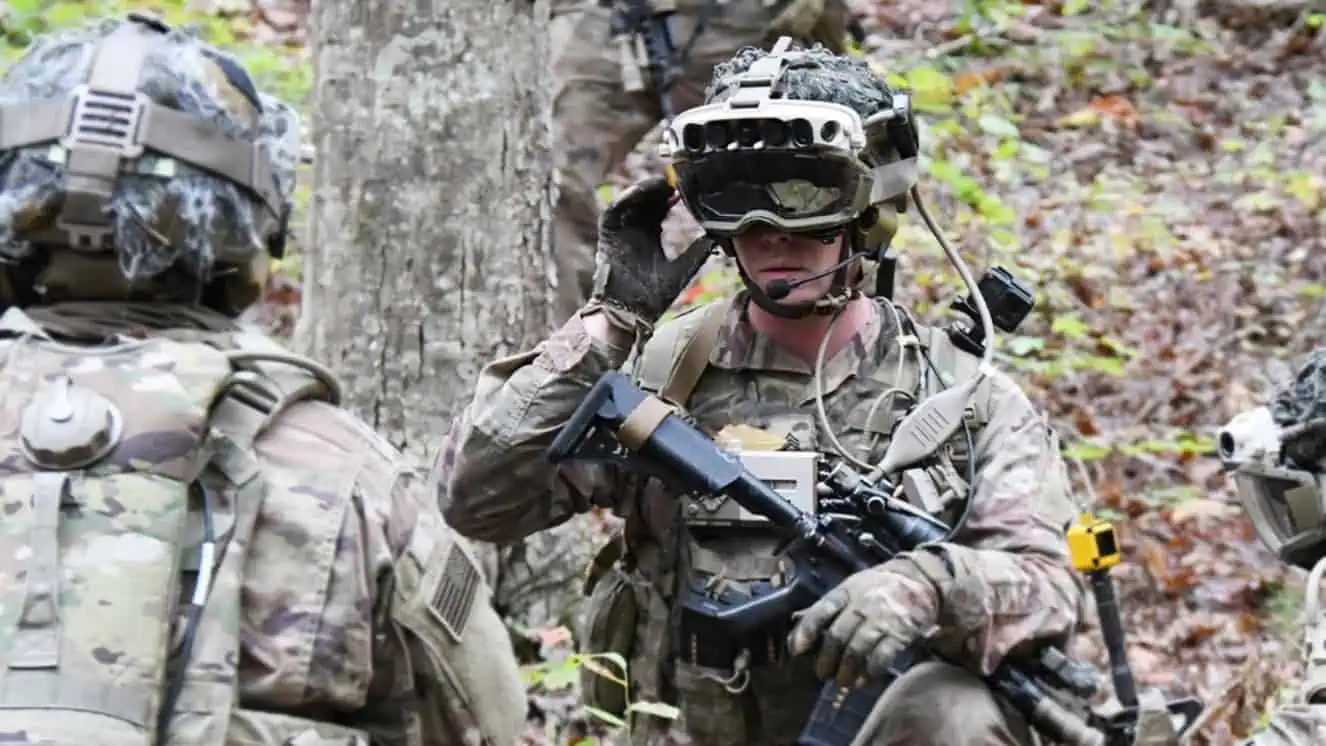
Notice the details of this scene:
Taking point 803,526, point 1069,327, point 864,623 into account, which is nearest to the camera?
point 864,623

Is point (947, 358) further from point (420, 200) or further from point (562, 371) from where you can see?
point (420, 200)

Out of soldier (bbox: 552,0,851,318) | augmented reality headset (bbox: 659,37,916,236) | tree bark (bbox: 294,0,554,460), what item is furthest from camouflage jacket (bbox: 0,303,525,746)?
soldier (bbox: 552,0,851,318)

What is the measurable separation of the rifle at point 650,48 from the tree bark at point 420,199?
7.29 feet

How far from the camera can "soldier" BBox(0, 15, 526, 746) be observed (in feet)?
9.34

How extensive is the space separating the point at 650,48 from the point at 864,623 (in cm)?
444

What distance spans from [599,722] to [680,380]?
1632mm

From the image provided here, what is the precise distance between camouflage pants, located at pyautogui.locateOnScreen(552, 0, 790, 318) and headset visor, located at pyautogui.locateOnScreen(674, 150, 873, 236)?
3.73 metres

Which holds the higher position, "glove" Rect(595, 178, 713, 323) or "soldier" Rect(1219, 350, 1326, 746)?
"glove" Rect(595, 178, 713, 323)

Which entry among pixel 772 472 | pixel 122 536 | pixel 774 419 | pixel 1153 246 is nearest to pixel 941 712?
pixel 772 472

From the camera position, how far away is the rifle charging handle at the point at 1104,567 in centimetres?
431

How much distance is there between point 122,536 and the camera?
288 centimetres

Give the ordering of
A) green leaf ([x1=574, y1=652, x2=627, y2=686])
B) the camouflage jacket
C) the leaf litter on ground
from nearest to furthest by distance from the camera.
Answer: the camouflage jacket, green leaf ([x1=574, y1=652, x2=627, y2=686]), the leaf litter on ground

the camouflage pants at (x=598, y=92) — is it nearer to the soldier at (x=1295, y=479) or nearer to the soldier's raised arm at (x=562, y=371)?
the soldier's raised arm at (x=562, y=371)

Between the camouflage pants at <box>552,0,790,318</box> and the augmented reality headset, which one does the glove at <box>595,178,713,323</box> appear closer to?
the augmented reality headset
